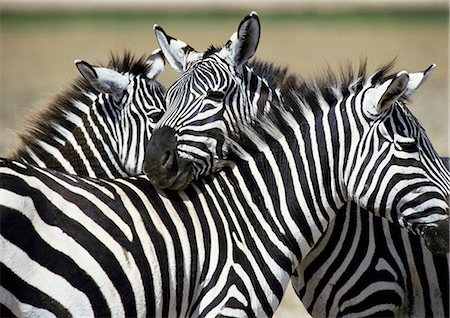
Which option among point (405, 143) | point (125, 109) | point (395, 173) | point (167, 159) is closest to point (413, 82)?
point (405, 143)

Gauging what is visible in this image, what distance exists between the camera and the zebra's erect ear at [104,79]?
678 cm

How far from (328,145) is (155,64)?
2411mm

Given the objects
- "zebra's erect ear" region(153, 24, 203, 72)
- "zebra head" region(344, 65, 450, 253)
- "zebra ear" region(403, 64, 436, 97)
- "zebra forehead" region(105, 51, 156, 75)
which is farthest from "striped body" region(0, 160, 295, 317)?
"zebra forehead" region(105, 51, 156, 75)

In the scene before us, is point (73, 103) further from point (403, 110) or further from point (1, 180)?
point (403, 110)

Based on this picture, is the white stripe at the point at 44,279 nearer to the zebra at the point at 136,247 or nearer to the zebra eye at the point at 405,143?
the zebra at the point at 136,247

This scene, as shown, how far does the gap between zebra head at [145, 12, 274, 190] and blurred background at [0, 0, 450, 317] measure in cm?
803

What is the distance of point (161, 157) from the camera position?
5578 millimetres

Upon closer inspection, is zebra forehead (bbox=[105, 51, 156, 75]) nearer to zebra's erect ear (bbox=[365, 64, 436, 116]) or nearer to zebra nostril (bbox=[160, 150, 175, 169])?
zebra nostril (bbox=[160, 150, 175, 169])

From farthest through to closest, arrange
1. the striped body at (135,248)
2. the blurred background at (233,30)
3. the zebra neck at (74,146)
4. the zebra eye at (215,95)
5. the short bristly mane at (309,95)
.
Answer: the blurred background at (233,30) < the zebra neck at (74,146) < the zebra eye at (215,95) < the short bristly mane at (309,95) < the striped body at (135,248)

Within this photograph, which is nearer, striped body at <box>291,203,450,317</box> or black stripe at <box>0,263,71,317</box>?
black stripe at <box>0,263,71,317</box>

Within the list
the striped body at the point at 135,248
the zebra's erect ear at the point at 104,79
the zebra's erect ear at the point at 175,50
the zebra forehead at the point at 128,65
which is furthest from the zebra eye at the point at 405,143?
the zebra forehead at the point at 128,65

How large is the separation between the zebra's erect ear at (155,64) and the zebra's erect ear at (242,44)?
1.12m

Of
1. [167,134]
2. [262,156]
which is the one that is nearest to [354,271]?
[262,156]

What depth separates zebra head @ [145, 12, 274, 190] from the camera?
561cm
